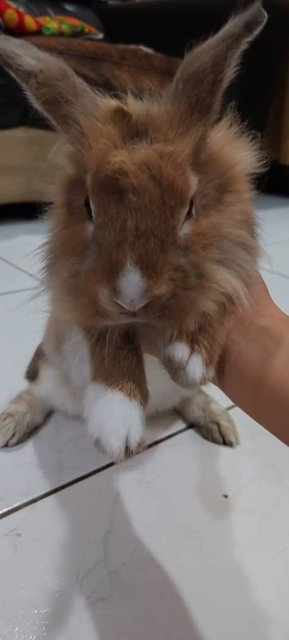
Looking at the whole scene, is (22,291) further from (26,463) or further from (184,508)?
(184,508)

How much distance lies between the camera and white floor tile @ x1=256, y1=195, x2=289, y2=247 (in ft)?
A: 7.60

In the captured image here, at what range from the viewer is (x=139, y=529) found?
89 centimetres

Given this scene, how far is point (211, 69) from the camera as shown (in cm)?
74

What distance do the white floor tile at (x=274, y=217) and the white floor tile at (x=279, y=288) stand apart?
24cm

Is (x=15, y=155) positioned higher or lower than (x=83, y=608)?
higher

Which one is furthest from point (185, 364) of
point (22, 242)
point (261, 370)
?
point (22, 242)

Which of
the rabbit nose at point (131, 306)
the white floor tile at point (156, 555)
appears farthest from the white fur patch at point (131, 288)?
the white floor tile at point (156, 555)

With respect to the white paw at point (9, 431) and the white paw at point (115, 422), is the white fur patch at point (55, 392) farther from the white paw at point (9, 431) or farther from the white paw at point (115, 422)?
the white paw at point (115, 422)

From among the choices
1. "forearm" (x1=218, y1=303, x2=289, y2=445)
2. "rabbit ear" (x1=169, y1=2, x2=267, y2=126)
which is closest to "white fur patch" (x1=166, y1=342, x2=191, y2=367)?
"forearm" (x1=218, y1=303, x2=289, y2=445)

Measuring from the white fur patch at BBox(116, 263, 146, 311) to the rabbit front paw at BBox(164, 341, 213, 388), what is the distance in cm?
14

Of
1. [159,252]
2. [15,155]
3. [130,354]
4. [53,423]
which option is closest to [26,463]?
[53,423]

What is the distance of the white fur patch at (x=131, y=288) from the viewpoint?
24.7 inches

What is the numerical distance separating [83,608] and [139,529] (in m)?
0.16

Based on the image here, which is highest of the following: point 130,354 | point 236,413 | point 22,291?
point 130,354
